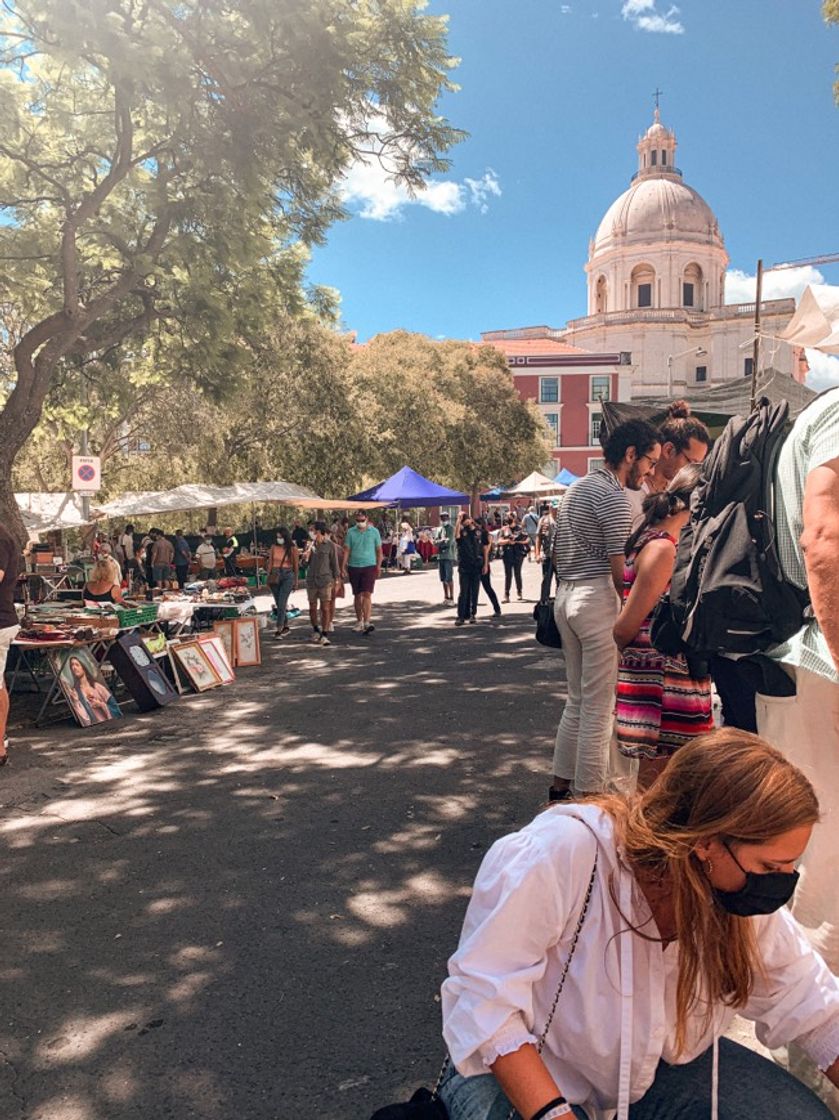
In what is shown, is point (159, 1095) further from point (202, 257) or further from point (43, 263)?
point (43, 263)

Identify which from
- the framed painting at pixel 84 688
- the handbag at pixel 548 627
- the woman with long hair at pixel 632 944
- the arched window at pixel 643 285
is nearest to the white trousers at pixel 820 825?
the woman with long hair at pixel 632 944

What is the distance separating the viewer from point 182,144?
32.4 ft

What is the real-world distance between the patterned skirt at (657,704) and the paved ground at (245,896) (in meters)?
1.07

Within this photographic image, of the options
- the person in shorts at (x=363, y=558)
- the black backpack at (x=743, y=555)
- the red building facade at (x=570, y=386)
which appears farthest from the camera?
the red building facade at (x=570, y=386)

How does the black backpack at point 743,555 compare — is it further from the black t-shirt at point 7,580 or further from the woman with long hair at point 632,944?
the black t-shirt at point 7,580

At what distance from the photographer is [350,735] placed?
662cm

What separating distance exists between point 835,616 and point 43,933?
10.8 feet

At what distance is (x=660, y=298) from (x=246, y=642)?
7772 centimetres

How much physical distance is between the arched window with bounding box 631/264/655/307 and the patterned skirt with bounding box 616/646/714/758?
272ft

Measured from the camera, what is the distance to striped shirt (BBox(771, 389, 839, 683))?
215 centimetres

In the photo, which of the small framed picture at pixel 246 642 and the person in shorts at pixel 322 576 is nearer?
the small framed picture at pixel 246 642

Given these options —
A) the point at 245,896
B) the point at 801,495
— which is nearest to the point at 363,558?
the point at 245,896

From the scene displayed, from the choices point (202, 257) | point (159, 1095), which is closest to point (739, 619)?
point (159, 1095)

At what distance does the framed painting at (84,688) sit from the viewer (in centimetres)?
724
